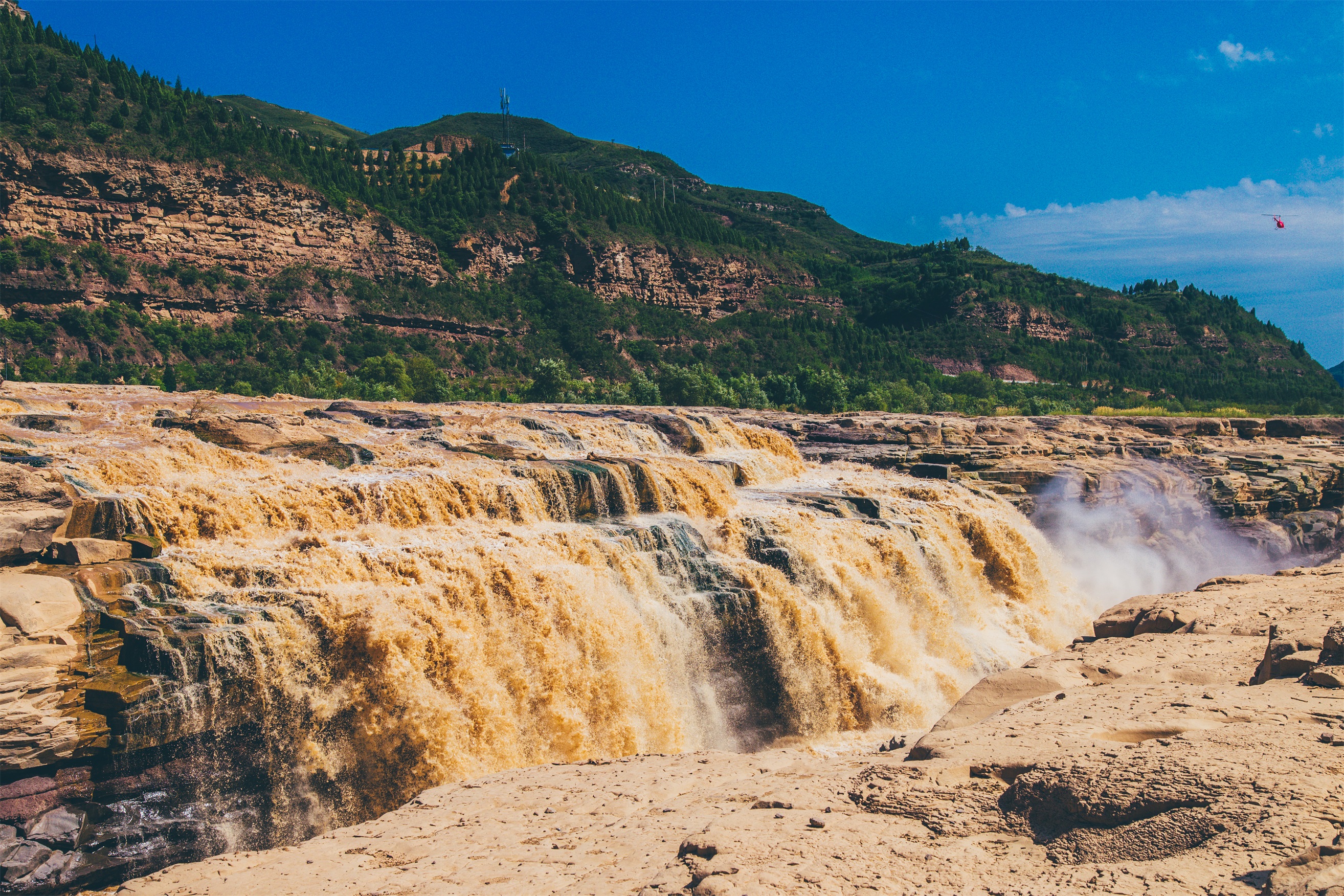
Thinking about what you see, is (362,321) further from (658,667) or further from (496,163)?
(658,667)

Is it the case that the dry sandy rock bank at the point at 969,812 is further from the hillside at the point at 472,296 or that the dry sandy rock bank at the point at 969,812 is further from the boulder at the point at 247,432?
the hillside at the point at 472,296

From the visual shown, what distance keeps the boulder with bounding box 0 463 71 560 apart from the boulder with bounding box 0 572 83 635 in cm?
54

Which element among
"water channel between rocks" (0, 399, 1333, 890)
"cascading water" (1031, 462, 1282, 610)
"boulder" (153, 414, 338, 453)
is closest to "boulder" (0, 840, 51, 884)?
"water channel between rocks" (0, 399, 1333, 890)

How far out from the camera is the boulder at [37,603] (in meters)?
8.69

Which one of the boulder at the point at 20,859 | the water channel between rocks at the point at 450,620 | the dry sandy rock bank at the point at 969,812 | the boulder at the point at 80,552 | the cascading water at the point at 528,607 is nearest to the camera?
the dry sandy rock bank at the point at 969,812

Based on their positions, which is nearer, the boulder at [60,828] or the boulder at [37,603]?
the boulder at [60,828]

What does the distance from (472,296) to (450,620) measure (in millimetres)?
60035

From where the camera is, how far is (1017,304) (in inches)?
3558

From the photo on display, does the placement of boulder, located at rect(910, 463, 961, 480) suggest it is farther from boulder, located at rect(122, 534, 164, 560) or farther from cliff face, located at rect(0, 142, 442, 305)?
cliff face, located at rect(0, 142, 442, 305)

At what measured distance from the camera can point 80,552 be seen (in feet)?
34.1

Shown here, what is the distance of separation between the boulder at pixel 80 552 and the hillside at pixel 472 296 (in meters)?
32.4

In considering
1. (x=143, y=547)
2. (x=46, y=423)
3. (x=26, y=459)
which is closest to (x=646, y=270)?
(x=46, y=423)

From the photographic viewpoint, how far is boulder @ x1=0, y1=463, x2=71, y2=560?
9891 millimetres

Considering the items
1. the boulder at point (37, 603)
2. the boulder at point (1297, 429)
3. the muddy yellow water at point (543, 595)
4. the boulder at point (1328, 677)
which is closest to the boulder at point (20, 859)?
the boulder at point (37, 603)
